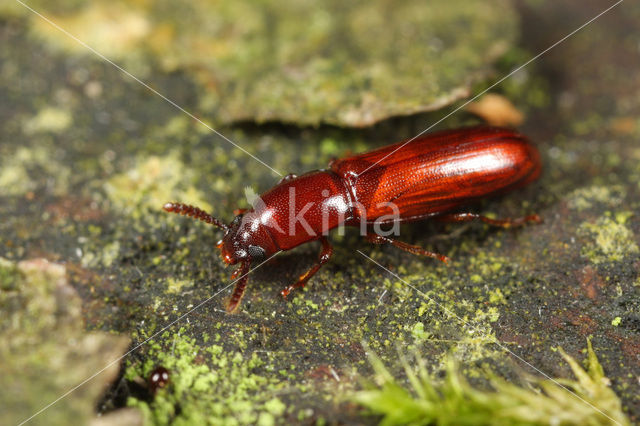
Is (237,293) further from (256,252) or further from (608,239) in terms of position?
(608,239)

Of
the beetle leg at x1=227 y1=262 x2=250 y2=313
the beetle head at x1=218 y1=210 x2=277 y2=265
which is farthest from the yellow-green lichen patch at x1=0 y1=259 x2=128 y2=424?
the beetle head at x1=218 y1=210 x2=277 y2=265

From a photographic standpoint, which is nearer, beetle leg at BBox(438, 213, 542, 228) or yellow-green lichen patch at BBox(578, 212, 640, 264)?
yellow-green lichen patch at BBox(578, 212, 640, 264)

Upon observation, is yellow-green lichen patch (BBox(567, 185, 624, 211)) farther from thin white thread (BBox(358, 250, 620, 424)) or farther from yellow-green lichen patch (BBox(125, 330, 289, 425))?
yellow-green lichen patch (BBox(125, 330, 289, 425))

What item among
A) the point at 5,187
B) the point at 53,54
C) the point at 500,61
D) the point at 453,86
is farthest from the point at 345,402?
the point at 53,54

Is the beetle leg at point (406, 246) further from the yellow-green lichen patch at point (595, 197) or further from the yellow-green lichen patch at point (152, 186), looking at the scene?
the yellow-green lichen patch at point (152, 186)

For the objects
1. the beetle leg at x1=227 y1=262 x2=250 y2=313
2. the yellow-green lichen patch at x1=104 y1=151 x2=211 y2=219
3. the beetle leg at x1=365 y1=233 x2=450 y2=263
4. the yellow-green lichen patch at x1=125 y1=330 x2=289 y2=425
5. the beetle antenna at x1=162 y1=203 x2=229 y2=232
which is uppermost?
the yellow-green lichen patch at x1=104 y1=151 x2=211 y2=219
